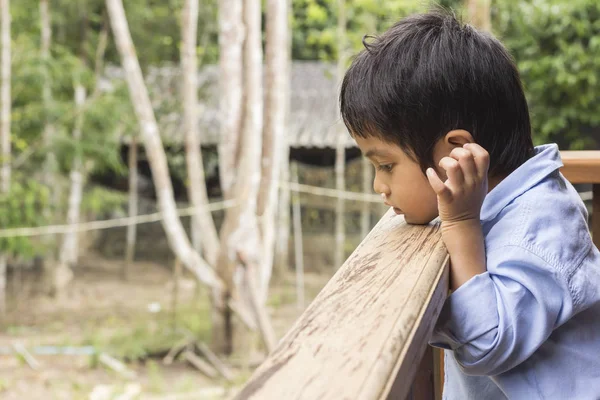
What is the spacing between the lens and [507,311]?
0.78m

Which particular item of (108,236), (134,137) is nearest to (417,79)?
(134,137)

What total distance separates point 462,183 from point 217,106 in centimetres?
1093

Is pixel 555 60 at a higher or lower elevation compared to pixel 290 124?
higher

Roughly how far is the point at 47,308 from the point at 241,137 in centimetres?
435

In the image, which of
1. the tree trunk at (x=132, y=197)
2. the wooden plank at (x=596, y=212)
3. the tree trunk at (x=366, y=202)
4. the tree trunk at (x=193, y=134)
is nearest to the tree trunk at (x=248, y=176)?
the tree trunk at (x=193, y=134)

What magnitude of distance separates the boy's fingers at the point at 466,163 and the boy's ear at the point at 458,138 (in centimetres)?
9

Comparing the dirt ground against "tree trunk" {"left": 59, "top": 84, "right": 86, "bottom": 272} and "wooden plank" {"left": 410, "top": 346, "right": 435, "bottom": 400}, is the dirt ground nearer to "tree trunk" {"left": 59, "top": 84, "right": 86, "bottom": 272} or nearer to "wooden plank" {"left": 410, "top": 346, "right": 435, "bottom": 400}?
"tree trunk" {"left": 59, "top": 84, "right": 86, "bottom": 272}

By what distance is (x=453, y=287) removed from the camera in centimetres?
83

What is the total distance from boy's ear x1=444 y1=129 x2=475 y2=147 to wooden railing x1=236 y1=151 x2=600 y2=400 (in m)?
0.14

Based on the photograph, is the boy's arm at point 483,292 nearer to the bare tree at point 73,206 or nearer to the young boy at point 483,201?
the young boy at point 483,201

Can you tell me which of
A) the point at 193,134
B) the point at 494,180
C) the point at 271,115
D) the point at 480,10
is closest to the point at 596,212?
the point at 494,180

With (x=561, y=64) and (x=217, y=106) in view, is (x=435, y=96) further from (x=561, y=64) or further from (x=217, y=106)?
(x=217, y=106)

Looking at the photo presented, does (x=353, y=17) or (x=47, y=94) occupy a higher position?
(x=353, y=17)

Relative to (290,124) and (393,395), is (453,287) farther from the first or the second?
(290,124)
